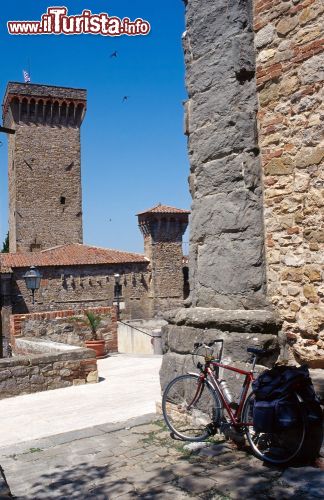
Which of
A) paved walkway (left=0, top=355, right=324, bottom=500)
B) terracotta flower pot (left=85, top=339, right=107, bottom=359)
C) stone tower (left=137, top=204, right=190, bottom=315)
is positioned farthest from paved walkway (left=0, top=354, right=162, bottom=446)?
stone tower (left=137, top=204, right=190, bottom=315)

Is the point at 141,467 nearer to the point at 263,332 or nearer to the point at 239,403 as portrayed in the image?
the point at 239,403

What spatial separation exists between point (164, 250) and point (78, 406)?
23795 millimetres

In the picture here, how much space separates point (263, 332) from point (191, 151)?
1648 millimetres

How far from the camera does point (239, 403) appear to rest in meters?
3.25

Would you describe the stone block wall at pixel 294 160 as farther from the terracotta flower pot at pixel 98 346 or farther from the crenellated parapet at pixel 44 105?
the crenellated parapet at pixel 44 105

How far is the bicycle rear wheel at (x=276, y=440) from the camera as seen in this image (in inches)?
107

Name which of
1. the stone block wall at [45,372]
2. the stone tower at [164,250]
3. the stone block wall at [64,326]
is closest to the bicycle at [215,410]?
the stone block wall at [45,372]

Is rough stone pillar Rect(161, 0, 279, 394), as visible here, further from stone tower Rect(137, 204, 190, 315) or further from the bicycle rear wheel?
stone tower Rect(137, 204, 190, 315)

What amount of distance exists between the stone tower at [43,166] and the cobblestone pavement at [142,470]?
2984cm

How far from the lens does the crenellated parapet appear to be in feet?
109

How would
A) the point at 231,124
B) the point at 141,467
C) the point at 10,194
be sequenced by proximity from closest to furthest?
the point at 141,467, the point at 231,124, the point at 10,194

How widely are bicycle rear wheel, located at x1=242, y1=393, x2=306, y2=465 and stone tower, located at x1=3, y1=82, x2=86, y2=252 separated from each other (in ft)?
101

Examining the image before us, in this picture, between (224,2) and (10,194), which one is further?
(10,194)

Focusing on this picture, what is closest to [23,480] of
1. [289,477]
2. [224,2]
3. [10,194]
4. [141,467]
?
[141,467]
